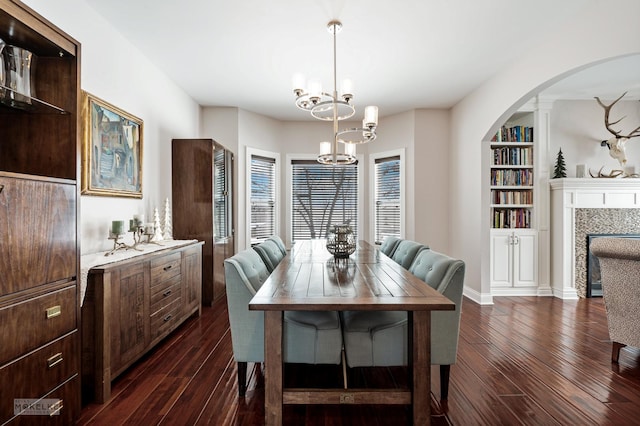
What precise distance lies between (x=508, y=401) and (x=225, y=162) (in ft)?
13.0

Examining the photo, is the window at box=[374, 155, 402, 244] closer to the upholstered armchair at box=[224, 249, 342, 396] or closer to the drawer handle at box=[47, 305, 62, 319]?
the upholstered armchair at box=[224, 249, 342, 396]

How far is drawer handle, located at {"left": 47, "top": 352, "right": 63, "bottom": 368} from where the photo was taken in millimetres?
1558

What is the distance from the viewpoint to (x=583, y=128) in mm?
4746

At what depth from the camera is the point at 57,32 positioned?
1.65 meters

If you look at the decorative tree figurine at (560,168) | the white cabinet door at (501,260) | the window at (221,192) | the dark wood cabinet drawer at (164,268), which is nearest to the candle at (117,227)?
the dark wood cabinet drawer at (164,268)

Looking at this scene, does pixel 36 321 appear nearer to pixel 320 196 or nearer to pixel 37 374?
pixel 37 374

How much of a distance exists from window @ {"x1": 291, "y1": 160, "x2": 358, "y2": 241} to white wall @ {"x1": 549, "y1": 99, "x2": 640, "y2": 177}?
3.08 metres

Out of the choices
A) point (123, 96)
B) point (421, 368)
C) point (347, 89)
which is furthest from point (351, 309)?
point (123, 96)

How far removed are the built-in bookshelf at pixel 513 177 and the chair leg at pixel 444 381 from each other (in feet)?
10.8

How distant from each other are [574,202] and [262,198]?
4.55 meters

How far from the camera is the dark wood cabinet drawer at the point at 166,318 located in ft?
8.70

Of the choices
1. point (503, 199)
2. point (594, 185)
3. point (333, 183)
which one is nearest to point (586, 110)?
point (594, 185)

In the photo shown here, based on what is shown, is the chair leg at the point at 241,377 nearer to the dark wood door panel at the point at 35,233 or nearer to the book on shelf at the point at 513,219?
the dark wood door panel at the point at 35,233

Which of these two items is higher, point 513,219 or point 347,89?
point 347,89
